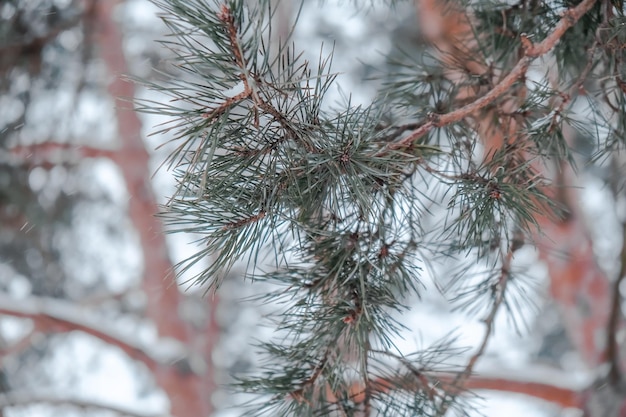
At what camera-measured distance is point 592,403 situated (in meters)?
1.56

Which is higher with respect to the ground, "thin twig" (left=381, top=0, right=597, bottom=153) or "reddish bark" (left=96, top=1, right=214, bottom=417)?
"reddish bark" (left=96, top=1, right=214, bottom=417)

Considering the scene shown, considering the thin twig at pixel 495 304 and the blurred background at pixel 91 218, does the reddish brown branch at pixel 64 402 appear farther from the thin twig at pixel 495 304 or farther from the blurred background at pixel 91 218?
the thin twig at pixel 495 304

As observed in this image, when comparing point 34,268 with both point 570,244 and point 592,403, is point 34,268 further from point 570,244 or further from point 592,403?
point 592,403

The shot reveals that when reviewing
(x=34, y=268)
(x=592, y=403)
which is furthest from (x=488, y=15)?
(x=34, y=268)

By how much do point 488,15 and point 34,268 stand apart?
3.13 metres

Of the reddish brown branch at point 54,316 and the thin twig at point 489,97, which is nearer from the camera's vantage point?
the thin twig at point 489,97

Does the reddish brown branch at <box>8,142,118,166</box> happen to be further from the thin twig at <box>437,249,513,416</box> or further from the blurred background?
the thin twig at <box>437,249,513,416</box>

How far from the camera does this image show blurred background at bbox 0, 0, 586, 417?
2.55 m

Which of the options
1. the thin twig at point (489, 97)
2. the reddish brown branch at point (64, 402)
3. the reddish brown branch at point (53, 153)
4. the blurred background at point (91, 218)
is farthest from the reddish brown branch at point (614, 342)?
the reddish brown branch at point (53, 153)

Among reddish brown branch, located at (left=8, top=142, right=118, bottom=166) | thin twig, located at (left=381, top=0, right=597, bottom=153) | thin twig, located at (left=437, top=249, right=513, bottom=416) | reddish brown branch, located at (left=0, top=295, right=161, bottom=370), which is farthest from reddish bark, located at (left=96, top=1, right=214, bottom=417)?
thin twig, located at (left=381, top=0, right=597, bottom=153)

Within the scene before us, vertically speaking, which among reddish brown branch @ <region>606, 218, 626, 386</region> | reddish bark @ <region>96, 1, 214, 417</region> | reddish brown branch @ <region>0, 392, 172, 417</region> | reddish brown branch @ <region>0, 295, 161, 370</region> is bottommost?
reddish brown branch @ <region>606, 218, 626, 386</region>

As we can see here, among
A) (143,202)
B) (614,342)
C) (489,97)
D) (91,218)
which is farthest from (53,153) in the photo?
(489,97)

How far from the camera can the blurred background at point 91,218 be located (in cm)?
255

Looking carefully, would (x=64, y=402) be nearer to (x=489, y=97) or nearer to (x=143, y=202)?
A: (x=143, y=202)
